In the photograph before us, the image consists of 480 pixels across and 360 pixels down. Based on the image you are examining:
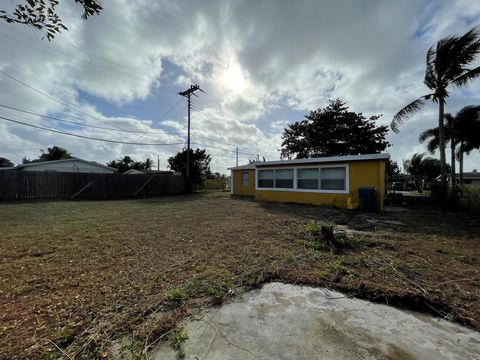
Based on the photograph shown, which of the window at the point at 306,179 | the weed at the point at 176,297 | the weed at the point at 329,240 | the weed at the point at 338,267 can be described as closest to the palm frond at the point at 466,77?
the window at the point at 306,179

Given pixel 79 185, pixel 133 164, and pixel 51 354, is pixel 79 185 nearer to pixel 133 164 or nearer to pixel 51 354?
pixel 51 354

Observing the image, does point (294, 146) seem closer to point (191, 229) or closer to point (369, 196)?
point (369, 196)

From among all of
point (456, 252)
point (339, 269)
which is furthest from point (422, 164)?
point (339, 269)

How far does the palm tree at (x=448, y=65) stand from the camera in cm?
1012

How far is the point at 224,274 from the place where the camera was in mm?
3287

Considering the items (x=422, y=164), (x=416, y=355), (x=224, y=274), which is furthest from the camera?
(x=422, y=164)

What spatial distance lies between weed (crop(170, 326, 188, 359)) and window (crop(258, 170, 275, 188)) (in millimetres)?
11486

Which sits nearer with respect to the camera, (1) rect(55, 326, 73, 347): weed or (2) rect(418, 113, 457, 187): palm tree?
(1) rect(55, 326, 73, 347): weed

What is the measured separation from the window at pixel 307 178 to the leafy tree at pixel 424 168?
30.8m

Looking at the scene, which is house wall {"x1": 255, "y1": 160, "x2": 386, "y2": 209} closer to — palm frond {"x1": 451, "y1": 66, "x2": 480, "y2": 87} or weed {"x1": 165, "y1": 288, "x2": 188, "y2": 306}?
palm frond {"x1": 451, "y1": 66, "x2": 480, "y2": 87}

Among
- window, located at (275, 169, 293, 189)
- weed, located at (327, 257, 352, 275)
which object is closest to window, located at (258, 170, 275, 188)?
window, located at (275, 169, 293, 189)

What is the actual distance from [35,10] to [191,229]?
16.0 feet

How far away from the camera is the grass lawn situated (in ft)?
7.11

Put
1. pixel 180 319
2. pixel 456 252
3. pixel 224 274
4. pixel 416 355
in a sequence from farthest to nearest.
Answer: pixel 456 252
pixel 224 274
pixel 180 319
pixel 416 355
